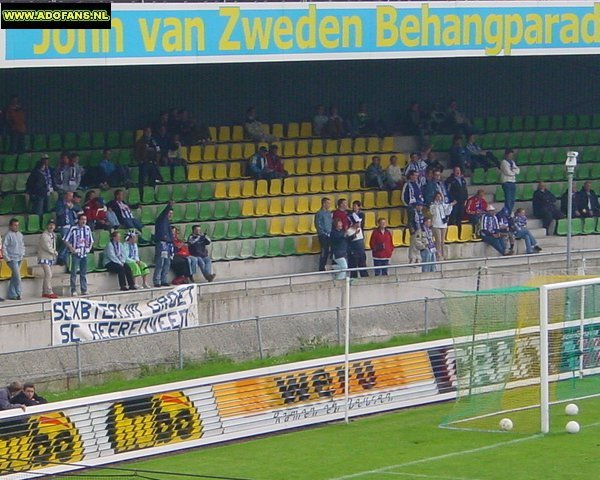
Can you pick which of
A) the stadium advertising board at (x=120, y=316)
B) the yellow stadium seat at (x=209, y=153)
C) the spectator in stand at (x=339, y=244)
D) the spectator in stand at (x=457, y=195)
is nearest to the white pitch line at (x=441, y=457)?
the stadium advertising board at (x=120, y=316)

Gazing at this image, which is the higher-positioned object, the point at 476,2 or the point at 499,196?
the point at 476,2

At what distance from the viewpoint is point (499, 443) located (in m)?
18.5

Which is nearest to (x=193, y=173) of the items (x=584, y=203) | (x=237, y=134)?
(x=237, y=134)

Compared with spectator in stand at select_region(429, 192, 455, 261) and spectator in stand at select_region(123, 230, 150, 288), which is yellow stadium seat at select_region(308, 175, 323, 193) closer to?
spectator in stand at select_region(429, 192, 455, 261)

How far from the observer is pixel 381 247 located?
91.3ft

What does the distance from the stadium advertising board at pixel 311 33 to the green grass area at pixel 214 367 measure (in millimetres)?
5056

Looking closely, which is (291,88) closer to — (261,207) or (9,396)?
(261,207)

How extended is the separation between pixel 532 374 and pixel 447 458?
2558 mm

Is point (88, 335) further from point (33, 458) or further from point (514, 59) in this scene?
point (514, 59)

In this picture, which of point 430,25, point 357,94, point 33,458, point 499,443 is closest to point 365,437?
point 499,443

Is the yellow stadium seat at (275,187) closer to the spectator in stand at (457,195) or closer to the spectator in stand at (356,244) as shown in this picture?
the spectator in stand at (356,244)

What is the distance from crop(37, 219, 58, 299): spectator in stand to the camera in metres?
24.2

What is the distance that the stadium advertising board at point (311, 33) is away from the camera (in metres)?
24.2

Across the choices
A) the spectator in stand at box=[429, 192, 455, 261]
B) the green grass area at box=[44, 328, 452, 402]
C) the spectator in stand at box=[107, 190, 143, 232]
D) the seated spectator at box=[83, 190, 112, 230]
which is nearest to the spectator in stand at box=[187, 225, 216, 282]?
the spectator in stand at box=[107, 190, 143, 232]
